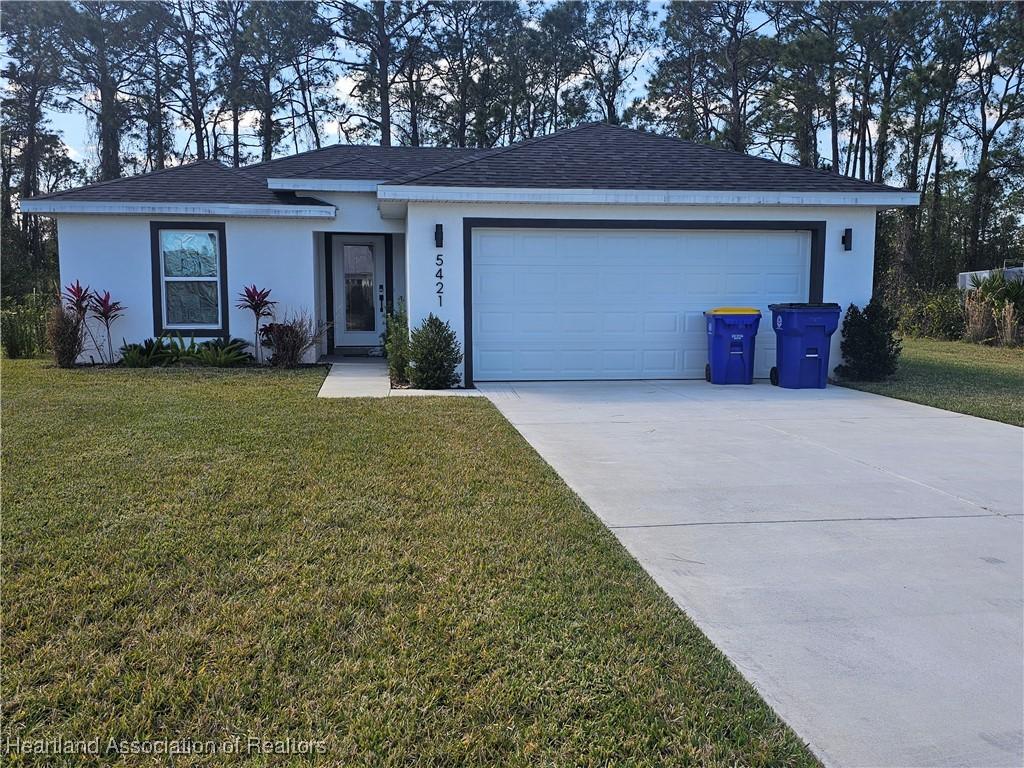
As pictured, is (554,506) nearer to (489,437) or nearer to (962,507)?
(489,437)

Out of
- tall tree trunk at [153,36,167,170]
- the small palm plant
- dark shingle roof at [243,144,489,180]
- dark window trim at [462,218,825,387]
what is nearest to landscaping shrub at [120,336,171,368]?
the small palm plant

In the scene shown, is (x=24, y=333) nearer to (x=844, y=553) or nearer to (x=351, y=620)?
(x=351, y=620)

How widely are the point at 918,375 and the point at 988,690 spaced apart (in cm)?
977

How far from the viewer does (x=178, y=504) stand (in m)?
4.48

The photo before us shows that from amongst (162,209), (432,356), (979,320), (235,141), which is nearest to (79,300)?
(162,209)

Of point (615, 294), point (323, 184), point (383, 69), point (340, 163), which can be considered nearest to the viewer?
point (615, 294)

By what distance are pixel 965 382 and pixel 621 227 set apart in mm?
5189

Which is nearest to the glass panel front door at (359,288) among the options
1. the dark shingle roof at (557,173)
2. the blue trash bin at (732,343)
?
the dark shingle roof at (557,173)

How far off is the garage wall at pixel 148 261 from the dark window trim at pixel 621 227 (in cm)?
387

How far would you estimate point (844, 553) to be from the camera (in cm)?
395

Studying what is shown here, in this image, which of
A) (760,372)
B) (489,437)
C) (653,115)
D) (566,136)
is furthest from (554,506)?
(653,115)

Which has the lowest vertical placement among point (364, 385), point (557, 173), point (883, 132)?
point (364, 385)

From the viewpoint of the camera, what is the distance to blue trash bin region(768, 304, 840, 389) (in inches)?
395

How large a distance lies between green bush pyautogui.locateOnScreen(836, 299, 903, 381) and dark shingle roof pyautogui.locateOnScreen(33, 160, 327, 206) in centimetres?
856
